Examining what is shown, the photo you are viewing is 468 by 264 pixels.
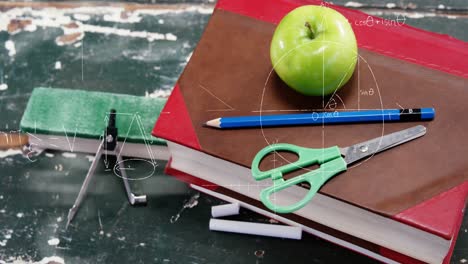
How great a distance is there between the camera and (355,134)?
535mm

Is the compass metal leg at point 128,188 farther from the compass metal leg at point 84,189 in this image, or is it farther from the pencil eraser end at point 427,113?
the pencil eraser end at point 427,113

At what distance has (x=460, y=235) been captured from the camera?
1.98 ft

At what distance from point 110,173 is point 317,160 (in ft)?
0.80

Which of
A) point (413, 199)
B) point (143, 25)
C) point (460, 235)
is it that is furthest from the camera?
point (143, 25)

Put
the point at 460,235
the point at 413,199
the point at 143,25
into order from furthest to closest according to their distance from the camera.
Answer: the point at 143,25 < the point at 460,235 < the point at 413,199

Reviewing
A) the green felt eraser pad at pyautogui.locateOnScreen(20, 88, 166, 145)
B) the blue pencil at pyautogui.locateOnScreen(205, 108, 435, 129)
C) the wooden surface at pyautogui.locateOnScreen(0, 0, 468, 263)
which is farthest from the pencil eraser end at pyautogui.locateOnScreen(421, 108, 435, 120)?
the green felt eraser pad at pyautogui.locateOnScreen(20, 88, 166, 145)

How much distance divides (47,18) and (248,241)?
387 millimetres

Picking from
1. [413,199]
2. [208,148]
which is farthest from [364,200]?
[208,148]

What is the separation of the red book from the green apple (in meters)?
0.03

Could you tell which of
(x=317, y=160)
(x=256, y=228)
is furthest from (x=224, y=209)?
(x=317, y=160)

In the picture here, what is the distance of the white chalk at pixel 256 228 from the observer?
1.98ft

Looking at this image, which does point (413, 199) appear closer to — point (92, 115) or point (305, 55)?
point (305, 55)

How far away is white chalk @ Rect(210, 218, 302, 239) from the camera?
60cm

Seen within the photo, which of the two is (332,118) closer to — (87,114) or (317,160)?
(317,160)
